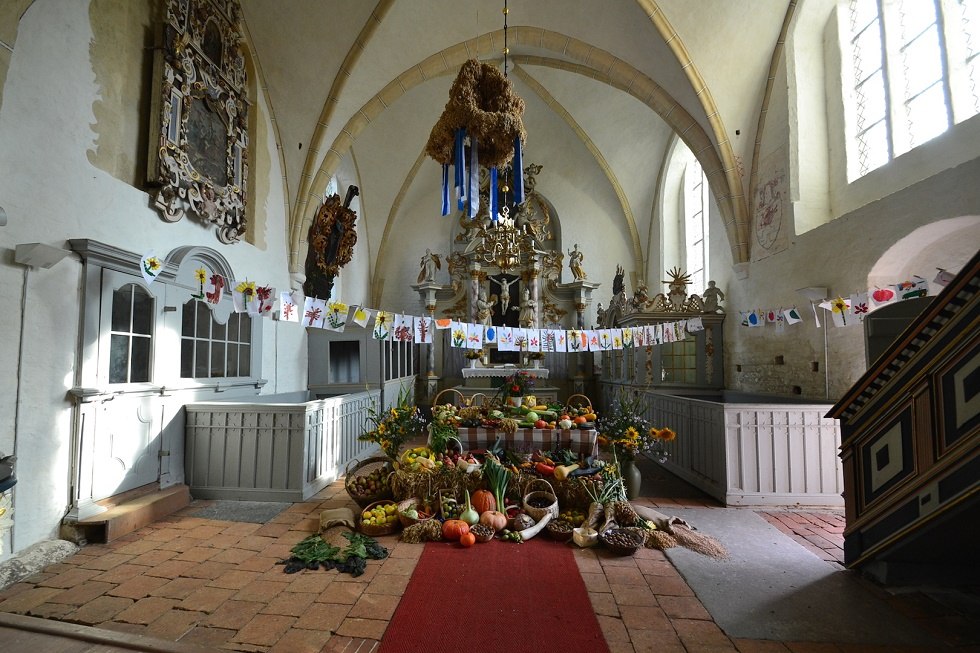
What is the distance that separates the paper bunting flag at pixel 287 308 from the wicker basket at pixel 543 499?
3.31 metres

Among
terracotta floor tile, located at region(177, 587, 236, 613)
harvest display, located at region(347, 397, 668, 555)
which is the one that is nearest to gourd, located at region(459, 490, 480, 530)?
harvest display, located at region(347, 397, 668, 555)

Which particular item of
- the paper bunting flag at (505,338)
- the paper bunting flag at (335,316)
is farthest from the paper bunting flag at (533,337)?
the paper bunting flag at (335,316)

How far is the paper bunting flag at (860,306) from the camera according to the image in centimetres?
536

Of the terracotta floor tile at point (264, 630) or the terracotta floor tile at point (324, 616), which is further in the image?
the terracotta floor tile at point (324, 616)

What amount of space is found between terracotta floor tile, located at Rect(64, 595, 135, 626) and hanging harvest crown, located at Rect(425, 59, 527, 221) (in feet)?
15.1

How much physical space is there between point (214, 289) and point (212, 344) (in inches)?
65.3

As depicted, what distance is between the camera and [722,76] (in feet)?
25.5

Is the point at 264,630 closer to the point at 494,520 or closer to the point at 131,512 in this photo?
the point at 494,520

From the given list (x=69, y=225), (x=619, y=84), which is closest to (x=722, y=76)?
(x=619, y=84)

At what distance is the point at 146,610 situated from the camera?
9.67ft

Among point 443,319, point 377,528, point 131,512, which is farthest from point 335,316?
point 131,512

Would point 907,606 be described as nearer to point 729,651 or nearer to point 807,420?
point 729,651

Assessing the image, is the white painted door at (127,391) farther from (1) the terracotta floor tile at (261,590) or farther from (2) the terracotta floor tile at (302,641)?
(2) the terracotta floor tile at (302,641)

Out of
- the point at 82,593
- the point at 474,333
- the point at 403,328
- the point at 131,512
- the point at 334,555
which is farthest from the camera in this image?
the point at 474,333
